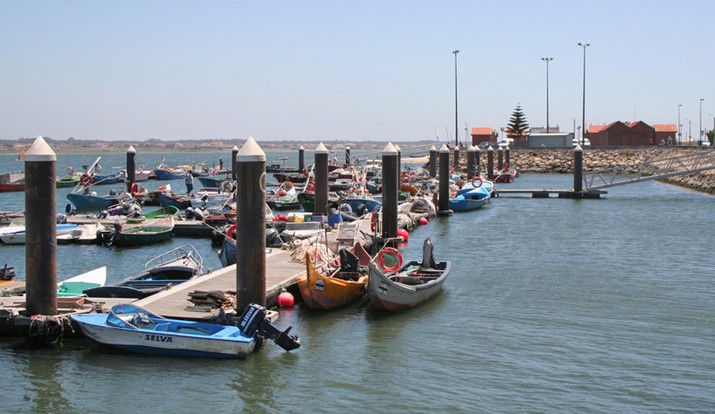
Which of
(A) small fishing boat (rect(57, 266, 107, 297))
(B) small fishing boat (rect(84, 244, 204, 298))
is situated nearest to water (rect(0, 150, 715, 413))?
(B) small fishing boat (rect(84, 244, 204, 298))

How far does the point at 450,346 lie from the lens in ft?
65.4

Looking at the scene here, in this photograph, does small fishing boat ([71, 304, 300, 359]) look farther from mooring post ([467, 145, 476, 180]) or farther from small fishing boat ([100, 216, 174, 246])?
mooring post ([467, 145, 476, 180])

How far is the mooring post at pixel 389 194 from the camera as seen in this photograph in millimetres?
33562

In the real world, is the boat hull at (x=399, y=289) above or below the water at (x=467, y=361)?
above

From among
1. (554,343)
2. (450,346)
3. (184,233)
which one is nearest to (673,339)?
(554,343)

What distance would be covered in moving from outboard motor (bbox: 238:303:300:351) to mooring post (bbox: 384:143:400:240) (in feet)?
51.2

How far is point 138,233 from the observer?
36.9 metres

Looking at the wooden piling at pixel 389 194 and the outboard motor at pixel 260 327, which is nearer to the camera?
the outboard motor at pixel 260 327

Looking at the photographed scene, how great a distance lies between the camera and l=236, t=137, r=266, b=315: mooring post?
19.3 m

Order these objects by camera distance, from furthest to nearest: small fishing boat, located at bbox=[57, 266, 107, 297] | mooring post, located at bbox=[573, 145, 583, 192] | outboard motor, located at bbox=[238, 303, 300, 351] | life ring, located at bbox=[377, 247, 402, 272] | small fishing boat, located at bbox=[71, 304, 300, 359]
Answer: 1. mooring post, located at bbox=[573, 145, 583, 192]
2. life ring, located at bbox=[377, 247, 402, 272]
3. small fishing boat, located at bbox=[57, 266, 107, 297]
4. outboard motor, located at bbox=[238, 303, 300, 351]
5. small fishing boat, located at bbox=[71, 304, 300, 359]

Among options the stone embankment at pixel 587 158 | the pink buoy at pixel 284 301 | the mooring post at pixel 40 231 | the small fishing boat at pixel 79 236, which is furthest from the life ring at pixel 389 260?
the stone embankment at pixel 587 158

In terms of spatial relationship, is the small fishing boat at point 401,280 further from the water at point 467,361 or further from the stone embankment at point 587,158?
the stone embankment at point 587,158

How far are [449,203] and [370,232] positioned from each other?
19.6m

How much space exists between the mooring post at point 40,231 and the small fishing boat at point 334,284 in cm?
632
